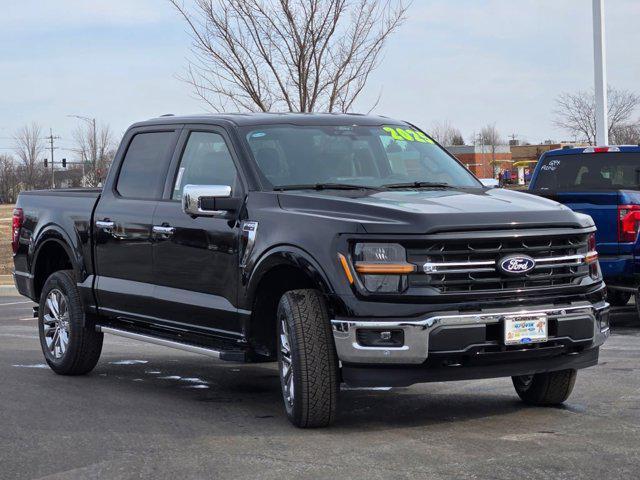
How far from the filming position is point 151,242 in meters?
8.09

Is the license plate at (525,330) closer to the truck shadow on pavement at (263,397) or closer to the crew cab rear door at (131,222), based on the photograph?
the truck shadow on pavement at (263,397)

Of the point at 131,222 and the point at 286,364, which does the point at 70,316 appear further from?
the point at 286,364

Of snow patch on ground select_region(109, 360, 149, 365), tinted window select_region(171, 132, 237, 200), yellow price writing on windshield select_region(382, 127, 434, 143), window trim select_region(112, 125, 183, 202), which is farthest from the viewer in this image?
snow patch on ground select_region(109, 360, 149, 365)

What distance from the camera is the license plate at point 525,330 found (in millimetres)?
6227

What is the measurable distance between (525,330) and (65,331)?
170 inches

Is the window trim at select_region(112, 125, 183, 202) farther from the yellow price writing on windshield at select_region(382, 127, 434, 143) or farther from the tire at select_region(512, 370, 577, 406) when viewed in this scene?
the tire at select_region(512, 370, 577, 406)

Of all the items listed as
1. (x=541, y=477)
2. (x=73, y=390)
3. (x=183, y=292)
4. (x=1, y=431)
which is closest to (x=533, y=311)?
(x=541, y=477)

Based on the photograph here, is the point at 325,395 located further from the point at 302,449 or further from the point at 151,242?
the point at 151,242

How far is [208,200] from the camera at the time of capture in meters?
7.26

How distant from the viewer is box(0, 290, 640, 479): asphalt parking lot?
18.7 feet

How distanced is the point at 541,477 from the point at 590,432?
3.76ft

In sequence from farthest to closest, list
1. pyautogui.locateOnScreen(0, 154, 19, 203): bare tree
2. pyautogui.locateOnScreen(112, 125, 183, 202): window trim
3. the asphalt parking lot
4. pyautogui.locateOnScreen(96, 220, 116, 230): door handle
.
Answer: pyautogui.locateOnScreen(0, 154, 19, 203): bare tree, pyautogui.locateOnScreen(96, 220, 116, 230): door handle, pyautogui.locateOnScreen(112, 125, 183, 202): window trim, the asphalt parking lot

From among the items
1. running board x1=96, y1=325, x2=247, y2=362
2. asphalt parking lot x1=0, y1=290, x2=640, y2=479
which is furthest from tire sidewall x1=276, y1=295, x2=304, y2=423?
running board x1=96, y1=325, x2=247, y2=362

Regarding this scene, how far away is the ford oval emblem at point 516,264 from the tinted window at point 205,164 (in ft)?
6.65
